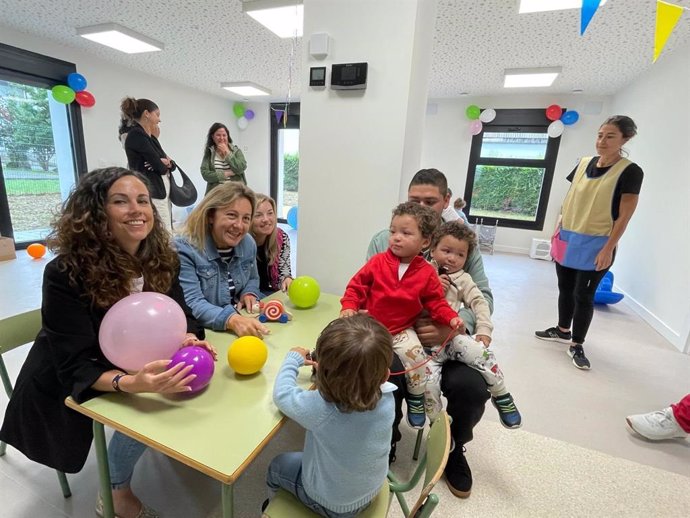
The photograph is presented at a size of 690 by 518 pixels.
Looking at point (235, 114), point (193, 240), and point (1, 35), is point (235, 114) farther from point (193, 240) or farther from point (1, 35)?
point (193, 240)

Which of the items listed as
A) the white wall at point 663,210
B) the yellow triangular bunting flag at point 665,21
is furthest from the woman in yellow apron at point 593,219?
the white wall at point 663,210

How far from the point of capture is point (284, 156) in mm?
8320

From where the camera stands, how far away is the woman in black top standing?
9.18ft

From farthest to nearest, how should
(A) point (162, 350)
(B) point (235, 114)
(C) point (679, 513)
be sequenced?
(B) point (235, 114) → (C) point (679, 513) → (A) point (162, 350)

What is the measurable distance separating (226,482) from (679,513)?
196 cm

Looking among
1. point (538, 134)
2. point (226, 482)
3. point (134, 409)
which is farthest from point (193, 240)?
point (538, 134)

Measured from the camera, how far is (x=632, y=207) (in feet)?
7.82

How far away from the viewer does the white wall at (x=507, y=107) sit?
5.84m

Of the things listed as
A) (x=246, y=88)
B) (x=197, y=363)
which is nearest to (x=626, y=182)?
(x=197, y=363)

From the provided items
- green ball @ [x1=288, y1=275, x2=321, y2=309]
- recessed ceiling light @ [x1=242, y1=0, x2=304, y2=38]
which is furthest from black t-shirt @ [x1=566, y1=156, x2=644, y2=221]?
recessed ceiling light @ [x1=242, y1=0, x2=304, y2=38]

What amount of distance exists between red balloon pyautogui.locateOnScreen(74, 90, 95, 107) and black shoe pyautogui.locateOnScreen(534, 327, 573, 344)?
6486 mm

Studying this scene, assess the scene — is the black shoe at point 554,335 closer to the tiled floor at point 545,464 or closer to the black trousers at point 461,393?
the tiled floor at point 545,464

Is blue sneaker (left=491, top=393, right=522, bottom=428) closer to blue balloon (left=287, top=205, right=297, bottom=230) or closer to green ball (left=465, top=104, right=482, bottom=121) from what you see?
blue balloon (left=287, top=205, right=297, bottom=230)

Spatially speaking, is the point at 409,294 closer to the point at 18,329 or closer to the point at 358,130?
the point at 358,130
